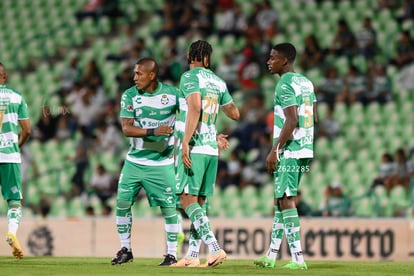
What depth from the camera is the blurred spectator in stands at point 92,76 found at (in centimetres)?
2241

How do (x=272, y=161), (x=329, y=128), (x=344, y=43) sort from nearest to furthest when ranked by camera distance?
(x=272, y=161), (x=329, y=128), (x=344, y=43)

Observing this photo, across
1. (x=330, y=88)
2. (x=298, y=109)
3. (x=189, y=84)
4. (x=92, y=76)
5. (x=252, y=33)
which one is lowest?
(x=298, y=109)

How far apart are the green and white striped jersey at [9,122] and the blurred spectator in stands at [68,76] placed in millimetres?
9612

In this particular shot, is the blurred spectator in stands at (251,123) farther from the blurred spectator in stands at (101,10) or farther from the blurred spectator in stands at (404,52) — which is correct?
the blurred spectator in stands at (101,10)

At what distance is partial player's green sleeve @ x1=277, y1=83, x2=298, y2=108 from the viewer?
1138 cm

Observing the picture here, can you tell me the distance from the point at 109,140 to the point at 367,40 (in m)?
5.53

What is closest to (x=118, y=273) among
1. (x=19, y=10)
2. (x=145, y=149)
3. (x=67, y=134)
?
(x=145, y=149)

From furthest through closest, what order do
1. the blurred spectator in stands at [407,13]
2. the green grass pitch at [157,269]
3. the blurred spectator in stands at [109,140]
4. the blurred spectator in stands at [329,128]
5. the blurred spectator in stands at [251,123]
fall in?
the blurred spectator in stands at [407,13], the blurred spectator in stands at [109,140], the blurred spectator in stands at [329,128], the blurred spectator in stands at [251,123], the green grass pitch at [157,269]

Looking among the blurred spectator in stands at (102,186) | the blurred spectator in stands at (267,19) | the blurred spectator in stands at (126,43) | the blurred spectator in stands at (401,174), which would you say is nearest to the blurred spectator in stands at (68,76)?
the blurred spectator in stands at (126,43)

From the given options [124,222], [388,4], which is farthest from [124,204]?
[388,4]

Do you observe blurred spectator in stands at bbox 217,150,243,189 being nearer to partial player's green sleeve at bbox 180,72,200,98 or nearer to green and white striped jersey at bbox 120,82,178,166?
green and white striped jersey at bbox 120,82,178,166

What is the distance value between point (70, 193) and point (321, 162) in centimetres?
458

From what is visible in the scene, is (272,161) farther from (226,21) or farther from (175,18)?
(175,18)

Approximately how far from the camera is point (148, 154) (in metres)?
12.2
